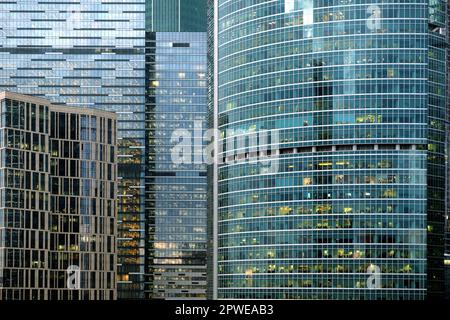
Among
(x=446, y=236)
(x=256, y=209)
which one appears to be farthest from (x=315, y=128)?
(x=446, y=236)

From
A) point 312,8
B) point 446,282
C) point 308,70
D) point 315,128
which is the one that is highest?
point 312,8

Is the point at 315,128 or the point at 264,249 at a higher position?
the point at 315,128

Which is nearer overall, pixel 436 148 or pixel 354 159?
pixel 354 159

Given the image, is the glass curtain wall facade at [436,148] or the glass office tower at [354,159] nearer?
the glass office tower at [354,159]

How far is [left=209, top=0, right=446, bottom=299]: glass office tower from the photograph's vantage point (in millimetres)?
188875

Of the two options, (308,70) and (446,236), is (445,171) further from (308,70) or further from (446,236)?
(308,70)

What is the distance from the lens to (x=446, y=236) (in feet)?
645

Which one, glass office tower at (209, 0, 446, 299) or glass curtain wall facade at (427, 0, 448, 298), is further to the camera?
glass curtain wall facade at (427, 0, 448, 298)

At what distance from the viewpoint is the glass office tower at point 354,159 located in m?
189

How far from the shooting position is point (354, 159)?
192 meters

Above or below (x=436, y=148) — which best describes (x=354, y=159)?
below
